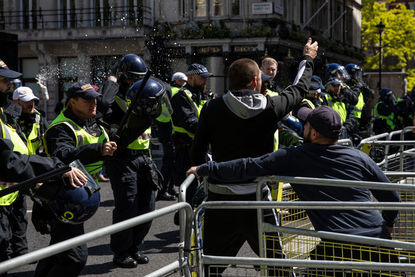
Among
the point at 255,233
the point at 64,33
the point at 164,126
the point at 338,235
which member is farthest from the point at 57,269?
the point at 64,33

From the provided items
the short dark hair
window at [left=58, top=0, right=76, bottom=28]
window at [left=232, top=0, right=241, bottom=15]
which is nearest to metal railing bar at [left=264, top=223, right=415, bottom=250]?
the short dark hair

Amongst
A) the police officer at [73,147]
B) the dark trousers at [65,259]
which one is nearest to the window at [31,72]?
the police officer at [73,147]

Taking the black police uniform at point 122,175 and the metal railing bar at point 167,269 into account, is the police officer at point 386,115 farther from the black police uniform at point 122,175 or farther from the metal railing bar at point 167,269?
the metal railing bar at point 167,269

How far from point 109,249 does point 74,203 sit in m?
3.01

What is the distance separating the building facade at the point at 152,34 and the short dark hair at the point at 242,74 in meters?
24.4

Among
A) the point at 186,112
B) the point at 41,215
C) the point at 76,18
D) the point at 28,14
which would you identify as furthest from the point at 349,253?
the point at 28,14

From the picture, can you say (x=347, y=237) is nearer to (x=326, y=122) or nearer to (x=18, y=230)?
(x=326, y=122)

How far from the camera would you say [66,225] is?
4227 millimetres

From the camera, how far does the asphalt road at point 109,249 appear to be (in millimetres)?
5801

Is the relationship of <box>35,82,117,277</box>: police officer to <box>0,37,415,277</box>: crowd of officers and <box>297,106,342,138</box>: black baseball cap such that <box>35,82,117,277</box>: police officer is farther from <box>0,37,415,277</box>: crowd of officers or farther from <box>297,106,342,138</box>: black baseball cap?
<box>297,106,342,138</box>: black baseball cap

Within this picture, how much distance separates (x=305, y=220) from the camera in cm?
456

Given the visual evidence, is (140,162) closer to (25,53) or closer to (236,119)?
(236,119)

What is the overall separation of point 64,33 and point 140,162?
1075 inches

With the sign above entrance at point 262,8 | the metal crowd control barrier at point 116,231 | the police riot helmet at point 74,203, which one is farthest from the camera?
the sign above entrance at point 262,8
